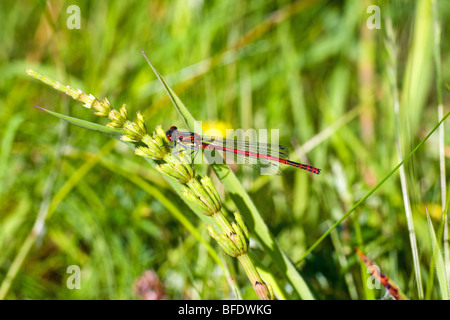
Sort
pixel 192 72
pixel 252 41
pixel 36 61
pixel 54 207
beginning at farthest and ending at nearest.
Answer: pixel 36 61 < pixel 252 41 < pixel 192 72 < pixel 54 207

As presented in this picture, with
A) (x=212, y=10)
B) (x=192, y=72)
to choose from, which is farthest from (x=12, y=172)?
(x=212, y=10)

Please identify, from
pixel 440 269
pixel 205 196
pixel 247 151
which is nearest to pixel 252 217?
pixel 205 196

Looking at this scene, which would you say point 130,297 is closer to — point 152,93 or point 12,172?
point 12,172

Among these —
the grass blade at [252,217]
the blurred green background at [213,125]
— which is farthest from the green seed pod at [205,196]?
the blurred green background at [213,125]

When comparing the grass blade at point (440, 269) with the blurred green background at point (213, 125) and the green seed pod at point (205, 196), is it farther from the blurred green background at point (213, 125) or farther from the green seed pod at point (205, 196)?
the green seed pod at point (205, 196)

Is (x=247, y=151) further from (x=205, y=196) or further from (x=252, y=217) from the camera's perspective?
(x=205, y=196)

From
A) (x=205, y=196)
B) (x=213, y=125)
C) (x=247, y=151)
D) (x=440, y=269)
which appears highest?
(x=213, y=125)
